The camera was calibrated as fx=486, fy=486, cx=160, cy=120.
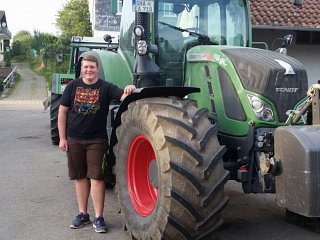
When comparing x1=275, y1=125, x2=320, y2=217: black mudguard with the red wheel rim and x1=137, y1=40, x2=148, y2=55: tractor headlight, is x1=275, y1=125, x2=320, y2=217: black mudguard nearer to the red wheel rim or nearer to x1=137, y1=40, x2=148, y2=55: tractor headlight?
the red wheel rim

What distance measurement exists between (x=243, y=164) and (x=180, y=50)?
1.63 meters

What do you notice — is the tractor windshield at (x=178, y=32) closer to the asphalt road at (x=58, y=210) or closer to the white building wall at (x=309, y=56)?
the asphalt road at (x=58, y=210)

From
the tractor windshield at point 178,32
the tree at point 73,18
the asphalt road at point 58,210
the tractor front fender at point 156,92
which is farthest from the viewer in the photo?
the tree at point 73,18

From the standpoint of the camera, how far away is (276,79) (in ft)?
14.0

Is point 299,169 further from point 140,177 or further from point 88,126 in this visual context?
point 88,126

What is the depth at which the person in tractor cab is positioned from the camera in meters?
4.85

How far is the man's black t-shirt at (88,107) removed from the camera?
4.85 meters

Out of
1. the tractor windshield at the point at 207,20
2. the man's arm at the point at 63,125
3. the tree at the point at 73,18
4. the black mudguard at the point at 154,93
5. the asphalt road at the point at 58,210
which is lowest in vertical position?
the asphalt road at the point at 58,210

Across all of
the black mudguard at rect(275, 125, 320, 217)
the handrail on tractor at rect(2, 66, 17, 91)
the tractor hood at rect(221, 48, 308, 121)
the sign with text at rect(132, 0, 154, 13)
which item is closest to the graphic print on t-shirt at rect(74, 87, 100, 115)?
the sign with text at rect(132, 0, 154, 13)

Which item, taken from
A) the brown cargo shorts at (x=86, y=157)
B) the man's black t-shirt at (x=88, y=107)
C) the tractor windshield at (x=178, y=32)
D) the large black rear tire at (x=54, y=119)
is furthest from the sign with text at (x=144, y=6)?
the large black rear tire at (x=54, y=119)

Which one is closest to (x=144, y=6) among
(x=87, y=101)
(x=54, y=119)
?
(x=87, y=101)

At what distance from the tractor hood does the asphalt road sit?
1.35 m

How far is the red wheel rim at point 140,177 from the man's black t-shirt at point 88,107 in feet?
1.80

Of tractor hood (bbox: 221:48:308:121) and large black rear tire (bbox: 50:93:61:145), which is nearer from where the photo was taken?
tractor hood (bbox: 221:48:308:121)
